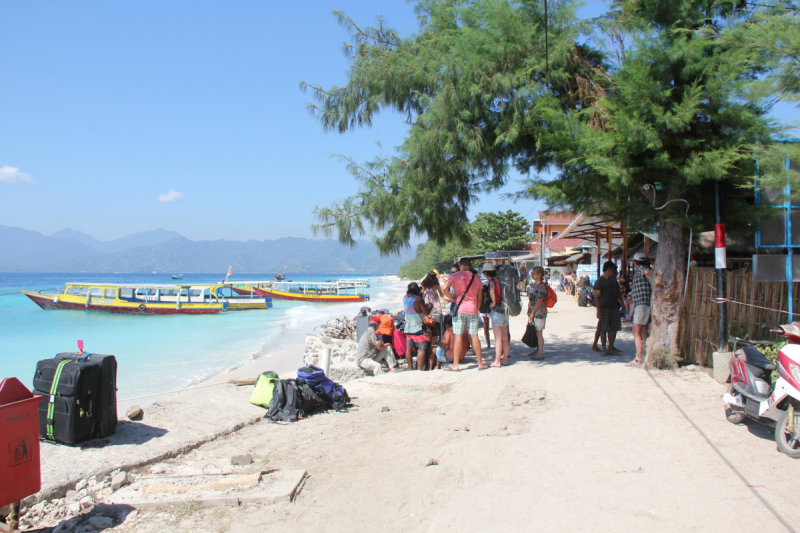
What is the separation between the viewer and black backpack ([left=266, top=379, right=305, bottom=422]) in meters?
5.67

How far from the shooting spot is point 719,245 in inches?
240

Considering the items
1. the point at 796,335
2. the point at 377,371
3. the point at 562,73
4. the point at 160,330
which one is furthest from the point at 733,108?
the point at 160,330

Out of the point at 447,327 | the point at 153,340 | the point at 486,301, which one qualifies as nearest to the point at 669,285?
the point at 486,301

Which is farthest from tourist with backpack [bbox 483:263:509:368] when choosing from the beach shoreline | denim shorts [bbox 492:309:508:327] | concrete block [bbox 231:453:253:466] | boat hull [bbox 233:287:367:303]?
boat hull [bbox 233:287:367:303]

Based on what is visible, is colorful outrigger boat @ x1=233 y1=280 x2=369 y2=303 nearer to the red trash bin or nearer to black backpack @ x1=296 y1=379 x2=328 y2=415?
black backpack @ x1=296 y1=379 x2=328 y2=415

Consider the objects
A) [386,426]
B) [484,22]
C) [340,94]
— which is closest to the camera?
[386,426]

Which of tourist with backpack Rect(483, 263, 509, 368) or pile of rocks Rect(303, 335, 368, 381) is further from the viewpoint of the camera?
pile of rocks Rect(303, 335, 368, 381)

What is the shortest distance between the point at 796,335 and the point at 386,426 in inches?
158

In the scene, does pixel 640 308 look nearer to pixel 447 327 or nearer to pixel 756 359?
pixel 756 359

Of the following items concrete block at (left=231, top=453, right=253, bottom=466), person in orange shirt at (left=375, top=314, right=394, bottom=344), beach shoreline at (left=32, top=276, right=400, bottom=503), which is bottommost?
concrete block at (left=231, top=453, right=253, bottom=466)

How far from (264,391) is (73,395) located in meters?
2.38

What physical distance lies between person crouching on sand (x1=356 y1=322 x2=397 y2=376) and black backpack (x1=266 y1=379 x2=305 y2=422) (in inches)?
98.8

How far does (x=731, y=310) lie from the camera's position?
666 centimetres

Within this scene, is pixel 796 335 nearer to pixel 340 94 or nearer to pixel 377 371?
pixel 377 371
